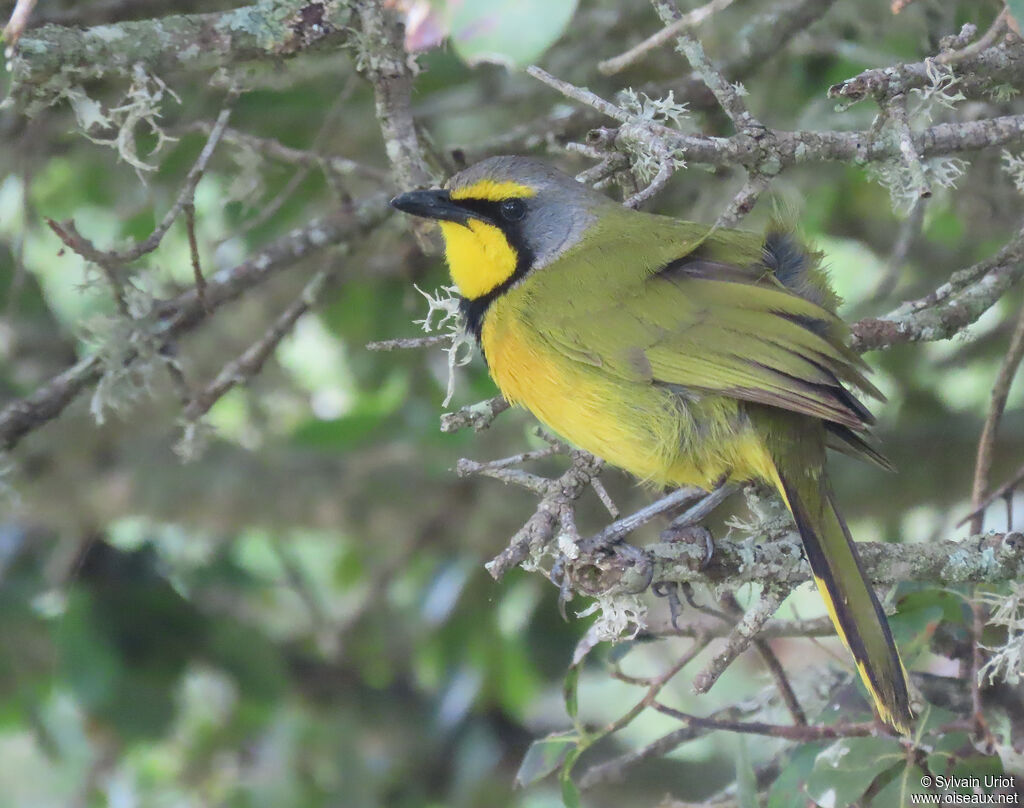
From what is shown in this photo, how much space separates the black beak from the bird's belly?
1.45 feet

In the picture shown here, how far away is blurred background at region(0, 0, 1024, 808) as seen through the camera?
3.83 m

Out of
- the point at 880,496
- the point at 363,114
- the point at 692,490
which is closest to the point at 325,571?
the point at 363,114

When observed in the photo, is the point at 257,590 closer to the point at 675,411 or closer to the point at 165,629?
the point at 165,629

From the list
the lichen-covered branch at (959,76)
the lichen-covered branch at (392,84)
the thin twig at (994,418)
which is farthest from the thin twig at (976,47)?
the lichen-covered branch at (392,84)

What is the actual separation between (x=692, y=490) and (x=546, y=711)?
2.05 meters

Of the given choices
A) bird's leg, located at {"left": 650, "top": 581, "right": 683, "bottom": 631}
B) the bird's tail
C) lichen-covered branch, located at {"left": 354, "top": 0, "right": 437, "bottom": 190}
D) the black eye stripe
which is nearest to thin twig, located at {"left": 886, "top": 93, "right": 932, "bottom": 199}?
the bird's tail

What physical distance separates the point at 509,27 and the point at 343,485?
286cm

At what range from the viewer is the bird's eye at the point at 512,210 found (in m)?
3.04

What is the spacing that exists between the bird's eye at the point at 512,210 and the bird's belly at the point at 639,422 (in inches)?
19.0

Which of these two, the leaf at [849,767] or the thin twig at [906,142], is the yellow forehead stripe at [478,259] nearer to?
the thin twig at [906,142]

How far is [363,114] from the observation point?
4.26 metres

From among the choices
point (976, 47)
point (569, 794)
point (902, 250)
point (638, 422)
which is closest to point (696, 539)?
point (638, 422)

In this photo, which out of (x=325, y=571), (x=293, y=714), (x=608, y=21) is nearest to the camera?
(x=608, y=21)

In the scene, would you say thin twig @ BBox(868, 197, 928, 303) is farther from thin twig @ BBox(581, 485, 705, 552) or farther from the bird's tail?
the bird's tail
